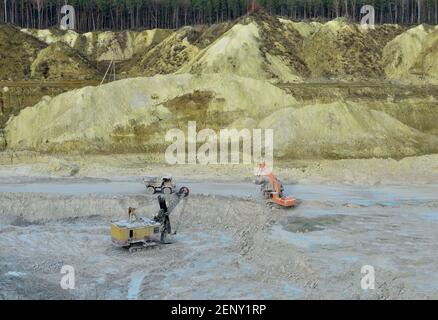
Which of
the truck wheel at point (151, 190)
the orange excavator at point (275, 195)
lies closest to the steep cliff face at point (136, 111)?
the truck wheel at point (151, 190)

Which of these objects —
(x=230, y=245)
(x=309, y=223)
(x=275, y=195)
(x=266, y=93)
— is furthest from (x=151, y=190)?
(x=266, y=93)

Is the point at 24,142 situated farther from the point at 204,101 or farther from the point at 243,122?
the point at 243,122

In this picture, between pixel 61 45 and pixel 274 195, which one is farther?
pixel 61 45

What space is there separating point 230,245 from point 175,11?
247 feet

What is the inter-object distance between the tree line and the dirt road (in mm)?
64762

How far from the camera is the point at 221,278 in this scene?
49.9 ft

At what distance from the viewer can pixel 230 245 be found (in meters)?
18.2

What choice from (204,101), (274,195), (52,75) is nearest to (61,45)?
(52,75)

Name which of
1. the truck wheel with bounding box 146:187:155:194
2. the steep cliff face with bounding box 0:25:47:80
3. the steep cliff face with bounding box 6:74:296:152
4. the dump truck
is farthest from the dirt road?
the steep cliff face with bounding box 0:25:47:80

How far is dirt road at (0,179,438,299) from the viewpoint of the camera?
1452cm

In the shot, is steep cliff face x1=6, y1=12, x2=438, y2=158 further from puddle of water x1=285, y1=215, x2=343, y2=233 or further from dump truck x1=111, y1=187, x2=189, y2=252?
dump truck x1=111, y1=187, x2=189, y2=252

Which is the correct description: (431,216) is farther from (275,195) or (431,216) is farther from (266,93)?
(266,93)
